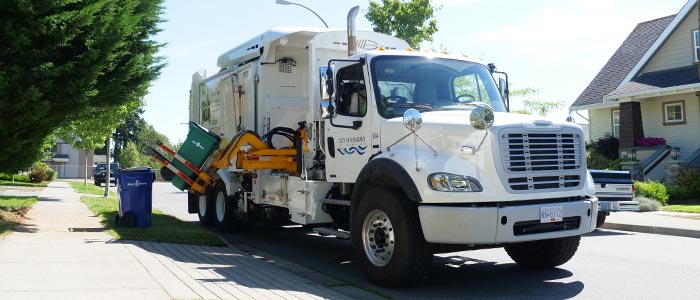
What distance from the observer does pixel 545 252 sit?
7.56 meters

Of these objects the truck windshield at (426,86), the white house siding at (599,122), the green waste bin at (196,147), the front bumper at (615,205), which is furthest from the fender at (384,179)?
the white house siding at (599,122)

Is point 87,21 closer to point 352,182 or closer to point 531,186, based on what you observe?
point 352,182

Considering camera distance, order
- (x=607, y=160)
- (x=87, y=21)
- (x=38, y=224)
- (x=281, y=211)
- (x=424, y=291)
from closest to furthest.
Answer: (x=424, y=291), (x=281, y=211), (x=87, y=21), (x=38, y=224), (x=607, y=160)

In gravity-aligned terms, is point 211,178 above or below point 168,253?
above

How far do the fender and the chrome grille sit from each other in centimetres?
97

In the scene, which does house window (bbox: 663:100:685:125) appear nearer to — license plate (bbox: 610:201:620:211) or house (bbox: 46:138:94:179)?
license plate (bbox: 610:201:620:211)

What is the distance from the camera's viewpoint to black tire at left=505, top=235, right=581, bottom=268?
292 inches

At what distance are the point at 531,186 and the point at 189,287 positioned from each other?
3.60 metres

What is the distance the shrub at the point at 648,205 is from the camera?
53.6ft

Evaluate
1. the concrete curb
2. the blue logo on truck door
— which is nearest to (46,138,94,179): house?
the concrete curb

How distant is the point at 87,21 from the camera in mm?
10492

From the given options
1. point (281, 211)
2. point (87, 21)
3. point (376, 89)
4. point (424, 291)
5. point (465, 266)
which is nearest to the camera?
point (424, 291)

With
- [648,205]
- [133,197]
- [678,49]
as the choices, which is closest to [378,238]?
[133,197]

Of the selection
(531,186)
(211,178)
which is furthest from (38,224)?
(531,186)
